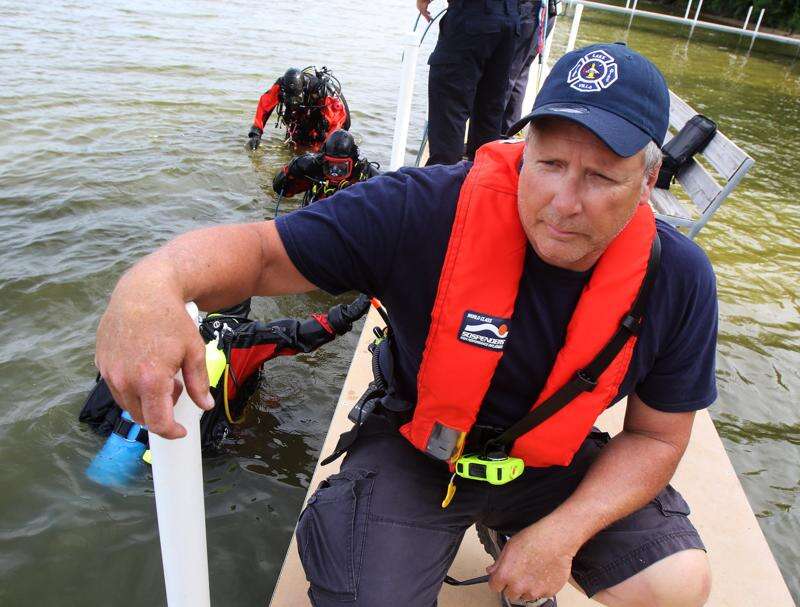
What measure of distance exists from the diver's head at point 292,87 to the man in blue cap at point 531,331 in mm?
5144

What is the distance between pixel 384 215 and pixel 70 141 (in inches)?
238

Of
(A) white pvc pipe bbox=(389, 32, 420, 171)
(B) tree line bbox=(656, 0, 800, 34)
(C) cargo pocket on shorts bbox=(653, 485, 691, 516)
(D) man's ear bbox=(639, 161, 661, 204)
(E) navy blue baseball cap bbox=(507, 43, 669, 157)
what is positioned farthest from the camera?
(B) tree line bbox=(656, 0, 800, 34)

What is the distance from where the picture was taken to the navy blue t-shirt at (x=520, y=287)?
4.99 feet

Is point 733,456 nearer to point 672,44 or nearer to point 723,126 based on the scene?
point 723,126

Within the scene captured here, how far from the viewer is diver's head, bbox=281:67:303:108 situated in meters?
6.28

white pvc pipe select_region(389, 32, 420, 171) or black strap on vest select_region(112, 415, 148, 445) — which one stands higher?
white pvc pipe select_region(389, 32, 420, 171)

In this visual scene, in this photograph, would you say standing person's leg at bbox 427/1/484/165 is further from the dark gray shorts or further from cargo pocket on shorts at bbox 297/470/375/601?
cargo pocket on shorts at bbox 297/470/375/601

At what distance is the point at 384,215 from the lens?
153 centimetres

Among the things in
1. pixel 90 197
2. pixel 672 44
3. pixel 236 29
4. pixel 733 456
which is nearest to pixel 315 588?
pixel 733 456

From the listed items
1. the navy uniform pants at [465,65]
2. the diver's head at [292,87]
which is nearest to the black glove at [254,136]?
the diver's head at [292,87]

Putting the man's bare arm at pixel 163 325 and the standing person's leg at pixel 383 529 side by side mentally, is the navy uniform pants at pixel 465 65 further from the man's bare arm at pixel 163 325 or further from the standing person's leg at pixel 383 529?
the man's bare arm at pixel 163 325

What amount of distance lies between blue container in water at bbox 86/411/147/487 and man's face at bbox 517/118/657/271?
1.97 meters

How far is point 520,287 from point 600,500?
0.62 metres

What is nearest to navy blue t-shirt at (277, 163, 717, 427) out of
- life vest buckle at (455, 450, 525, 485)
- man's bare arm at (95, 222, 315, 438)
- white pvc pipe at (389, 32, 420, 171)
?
life vest buckle at (455, 450, 525, 485)
